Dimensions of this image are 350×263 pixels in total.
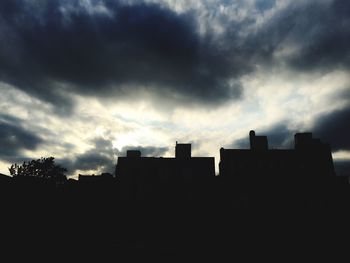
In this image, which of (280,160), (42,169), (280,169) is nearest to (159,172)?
(280,169)

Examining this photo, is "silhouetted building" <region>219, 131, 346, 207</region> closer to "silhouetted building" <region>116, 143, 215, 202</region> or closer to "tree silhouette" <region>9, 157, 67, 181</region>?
"silhouetted building" <region>116, 143, 215, 202</region>

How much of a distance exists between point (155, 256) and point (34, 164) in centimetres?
5812

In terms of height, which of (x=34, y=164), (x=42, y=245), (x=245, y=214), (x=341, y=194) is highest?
(x=34, y=164)

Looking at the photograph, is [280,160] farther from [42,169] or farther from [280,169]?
[42,169]

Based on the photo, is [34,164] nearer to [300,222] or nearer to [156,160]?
[156,160]

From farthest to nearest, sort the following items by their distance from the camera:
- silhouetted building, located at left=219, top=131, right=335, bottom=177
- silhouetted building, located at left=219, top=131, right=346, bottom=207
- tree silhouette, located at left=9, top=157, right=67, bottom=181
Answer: tree silhouette, located at left=9, top=157, right=67, bottom=181 → silhouetted building, located at left=219, top=131, right=335, bottom=177 → silhouetted building, located at left=219, top=131, right=346, bottom=207

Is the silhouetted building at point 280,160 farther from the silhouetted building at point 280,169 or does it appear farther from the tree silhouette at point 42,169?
the tree silhouette at point 42,169

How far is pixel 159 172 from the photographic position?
30.5m

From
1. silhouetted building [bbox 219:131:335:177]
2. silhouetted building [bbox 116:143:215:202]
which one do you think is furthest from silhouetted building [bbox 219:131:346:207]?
silhouetted building [bbox 116:143:215:202]

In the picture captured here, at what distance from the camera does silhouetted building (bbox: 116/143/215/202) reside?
29.4 m

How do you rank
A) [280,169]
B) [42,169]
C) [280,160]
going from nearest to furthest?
[280,169] → [280,160] → [42,169]

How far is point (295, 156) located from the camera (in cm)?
3014

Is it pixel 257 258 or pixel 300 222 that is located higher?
pixel 300 222

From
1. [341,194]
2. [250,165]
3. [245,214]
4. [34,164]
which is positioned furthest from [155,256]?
[34,164]
